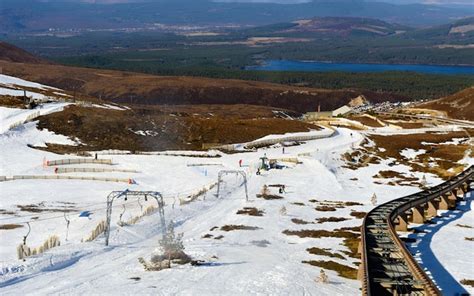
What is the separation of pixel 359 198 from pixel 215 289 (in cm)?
3385

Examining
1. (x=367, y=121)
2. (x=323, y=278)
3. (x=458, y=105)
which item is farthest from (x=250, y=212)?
(x=458, y=105)

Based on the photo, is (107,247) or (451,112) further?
(451,112)

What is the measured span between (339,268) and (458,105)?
129234mm

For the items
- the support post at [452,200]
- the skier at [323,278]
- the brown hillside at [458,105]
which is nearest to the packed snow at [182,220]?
the skier at [323,278]

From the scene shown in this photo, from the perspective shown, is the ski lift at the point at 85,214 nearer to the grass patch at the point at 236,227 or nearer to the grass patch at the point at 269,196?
the grass patch at the point at 236,227

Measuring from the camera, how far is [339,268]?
38.4m

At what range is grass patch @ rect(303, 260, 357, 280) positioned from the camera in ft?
121

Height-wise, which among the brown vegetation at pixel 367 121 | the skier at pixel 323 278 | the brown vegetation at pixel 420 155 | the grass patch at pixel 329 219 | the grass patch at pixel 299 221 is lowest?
the brown vegetation at pixel 367 121

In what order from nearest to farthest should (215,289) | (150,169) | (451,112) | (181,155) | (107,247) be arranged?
(215,289) → (107,247) → (150,169) → (181,155) → (451,112)

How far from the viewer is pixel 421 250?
146ft

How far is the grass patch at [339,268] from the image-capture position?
36812 millimetres

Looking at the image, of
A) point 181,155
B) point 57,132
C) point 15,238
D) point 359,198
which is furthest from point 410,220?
point 57,132

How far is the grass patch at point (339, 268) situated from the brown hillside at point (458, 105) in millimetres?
114921

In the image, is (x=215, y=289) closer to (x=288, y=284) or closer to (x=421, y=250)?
(x=288, y=284)
